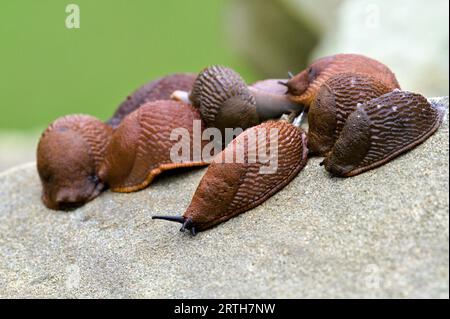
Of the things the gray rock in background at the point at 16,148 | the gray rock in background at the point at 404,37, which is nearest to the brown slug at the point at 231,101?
the gray rock in background at the point at 404,37

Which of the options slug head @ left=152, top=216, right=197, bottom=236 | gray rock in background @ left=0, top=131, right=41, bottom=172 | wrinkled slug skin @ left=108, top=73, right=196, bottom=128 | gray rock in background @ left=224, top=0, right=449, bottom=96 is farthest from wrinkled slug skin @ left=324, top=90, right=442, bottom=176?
gray rock in background @ left=0, top=131, right=41, bottom=172

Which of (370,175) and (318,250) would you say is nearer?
(318,250)

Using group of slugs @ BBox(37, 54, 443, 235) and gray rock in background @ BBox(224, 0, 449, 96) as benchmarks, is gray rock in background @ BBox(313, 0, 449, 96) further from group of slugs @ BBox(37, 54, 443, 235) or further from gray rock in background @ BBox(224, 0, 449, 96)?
group of slugs @ BBox(37, 54, 443, 235)

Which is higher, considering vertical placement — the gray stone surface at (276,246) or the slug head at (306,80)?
the slug head at (306,80)

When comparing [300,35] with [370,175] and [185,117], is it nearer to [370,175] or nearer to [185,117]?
[185,117]

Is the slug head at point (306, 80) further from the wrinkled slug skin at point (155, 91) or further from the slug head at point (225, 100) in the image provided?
the wrinkled slug skin at point (155, 91)

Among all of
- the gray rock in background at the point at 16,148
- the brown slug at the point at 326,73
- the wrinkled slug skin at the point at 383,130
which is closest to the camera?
the wrinkled slug skin at the point at 383,130
